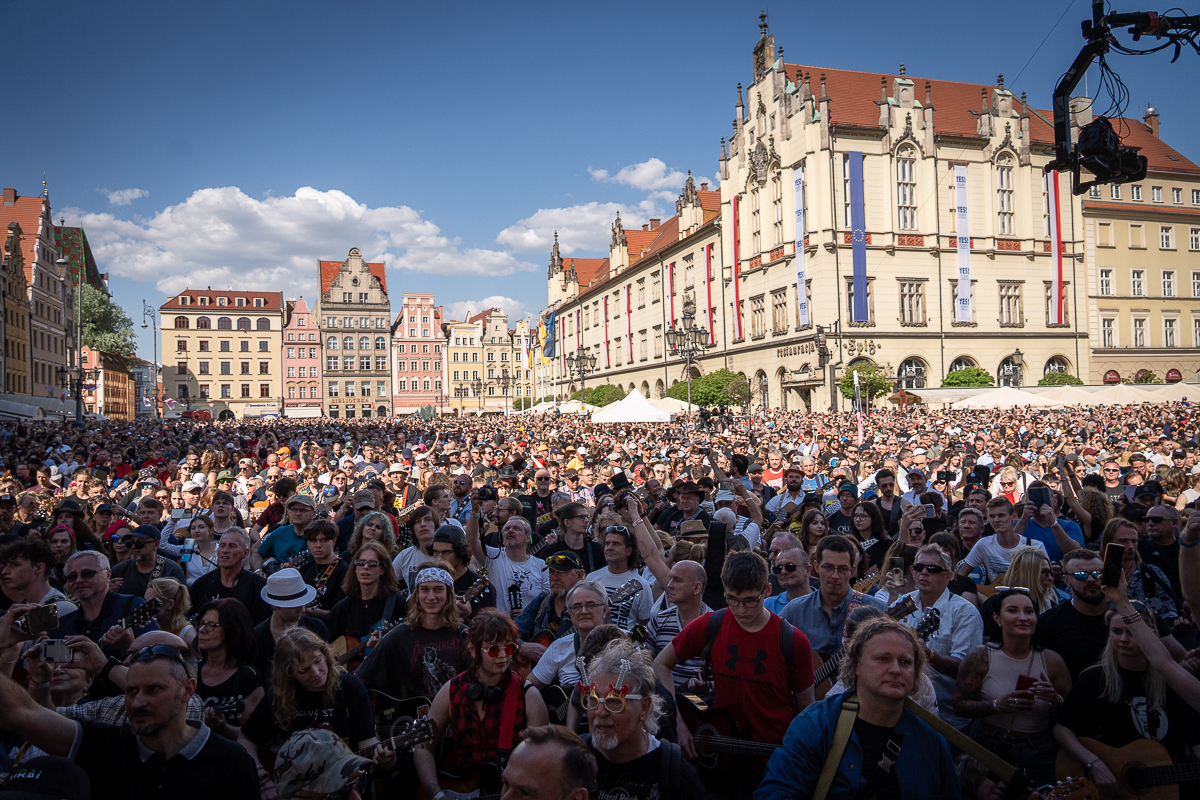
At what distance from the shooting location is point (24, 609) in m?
3.19

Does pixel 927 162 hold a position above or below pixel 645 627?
above

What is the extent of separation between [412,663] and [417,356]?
337 ft

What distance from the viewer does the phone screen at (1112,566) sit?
3.43 m

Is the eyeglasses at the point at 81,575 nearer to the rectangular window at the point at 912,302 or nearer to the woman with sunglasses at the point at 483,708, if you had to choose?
the woman with sunglasses at the point at 483,708

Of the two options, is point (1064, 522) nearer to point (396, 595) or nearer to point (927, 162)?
point (396, 595)

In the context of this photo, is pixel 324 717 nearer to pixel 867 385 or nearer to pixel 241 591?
pixel 241 591

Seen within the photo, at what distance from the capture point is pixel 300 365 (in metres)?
101

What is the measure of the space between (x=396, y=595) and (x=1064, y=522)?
6.40 m

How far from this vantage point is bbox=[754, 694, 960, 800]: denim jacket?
290 centimetres

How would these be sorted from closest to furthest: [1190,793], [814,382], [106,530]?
[1190,793] < [106,530] < [814,382]

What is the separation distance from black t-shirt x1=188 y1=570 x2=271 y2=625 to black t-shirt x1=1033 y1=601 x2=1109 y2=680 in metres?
4.86

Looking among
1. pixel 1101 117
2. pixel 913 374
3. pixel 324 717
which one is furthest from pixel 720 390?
pixel 324 717

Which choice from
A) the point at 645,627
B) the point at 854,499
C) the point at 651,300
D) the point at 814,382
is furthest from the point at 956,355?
the point at 645,627

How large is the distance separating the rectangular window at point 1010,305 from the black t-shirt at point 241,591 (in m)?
51.1
